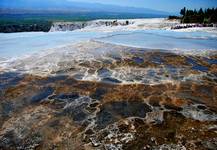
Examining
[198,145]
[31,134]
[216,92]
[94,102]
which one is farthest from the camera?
[216,92]

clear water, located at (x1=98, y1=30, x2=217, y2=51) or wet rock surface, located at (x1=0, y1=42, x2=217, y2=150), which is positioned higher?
clear water, located at (x1=98, y1=30, x2=217, y2=51)

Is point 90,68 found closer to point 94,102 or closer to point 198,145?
point 94,102

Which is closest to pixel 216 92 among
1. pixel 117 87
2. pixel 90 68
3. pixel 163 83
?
pixel 163 83

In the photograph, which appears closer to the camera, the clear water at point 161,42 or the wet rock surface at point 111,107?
the wet rock surface at point 111,107

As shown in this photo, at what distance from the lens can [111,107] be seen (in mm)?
5281

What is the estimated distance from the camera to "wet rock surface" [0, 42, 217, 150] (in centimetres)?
411

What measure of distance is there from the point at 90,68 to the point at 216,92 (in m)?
3.68

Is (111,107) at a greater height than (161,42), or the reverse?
(161,42)

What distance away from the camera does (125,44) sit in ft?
35.9

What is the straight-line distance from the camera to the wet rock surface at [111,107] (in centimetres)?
411

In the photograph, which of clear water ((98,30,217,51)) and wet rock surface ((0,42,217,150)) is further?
clear water ((98,30,217,51))

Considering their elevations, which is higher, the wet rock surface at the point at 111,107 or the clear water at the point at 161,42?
the clear water at the point at 161,42

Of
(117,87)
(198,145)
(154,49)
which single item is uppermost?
(154,49)

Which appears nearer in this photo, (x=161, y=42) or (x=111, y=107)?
(x=111, y=107)
